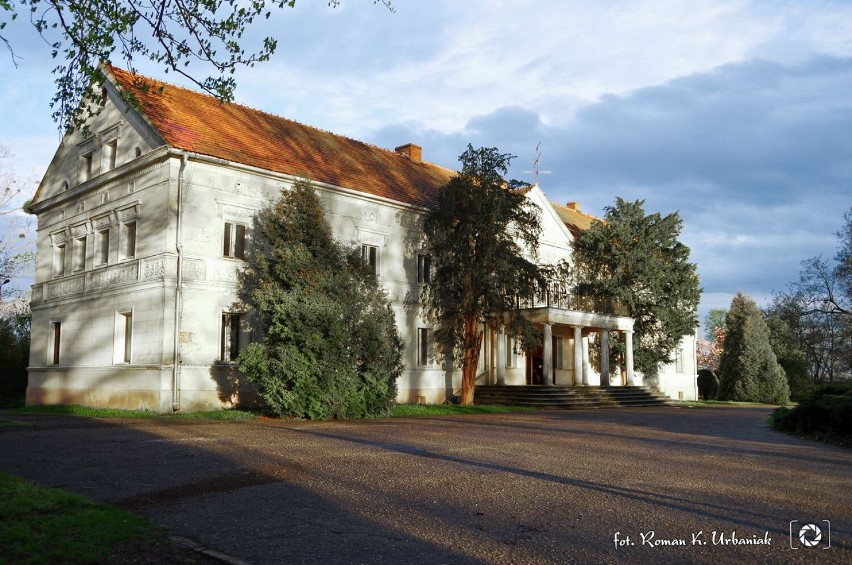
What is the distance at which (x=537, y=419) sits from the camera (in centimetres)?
2016

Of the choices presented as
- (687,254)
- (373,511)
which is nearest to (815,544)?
(373,511)

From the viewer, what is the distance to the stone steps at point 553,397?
27359 millimetres

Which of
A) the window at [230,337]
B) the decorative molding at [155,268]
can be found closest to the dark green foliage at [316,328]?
the window at [230,337]

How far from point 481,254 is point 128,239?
11.7m

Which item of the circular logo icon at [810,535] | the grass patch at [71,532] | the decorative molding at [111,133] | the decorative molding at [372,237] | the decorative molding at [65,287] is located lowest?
the circular logo icon at [810,535]

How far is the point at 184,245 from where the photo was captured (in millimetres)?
21797

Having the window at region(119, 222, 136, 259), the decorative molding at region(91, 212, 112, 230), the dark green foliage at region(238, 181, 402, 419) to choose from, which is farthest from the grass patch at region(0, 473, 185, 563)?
the decorative molding at region(91, 212, 112, 230)

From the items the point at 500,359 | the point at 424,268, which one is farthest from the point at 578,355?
the point at 424,268

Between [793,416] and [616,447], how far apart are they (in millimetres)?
6603

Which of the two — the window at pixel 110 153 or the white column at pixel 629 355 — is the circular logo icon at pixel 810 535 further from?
the white column at pixel 629 355

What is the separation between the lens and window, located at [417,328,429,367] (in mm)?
28266

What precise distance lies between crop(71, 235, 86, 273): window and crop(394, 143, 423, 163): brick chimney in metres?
14.5

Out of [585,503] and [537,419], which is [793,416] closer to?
[537,419]

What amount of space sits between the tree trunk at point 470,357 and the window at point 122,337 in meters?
11.5
